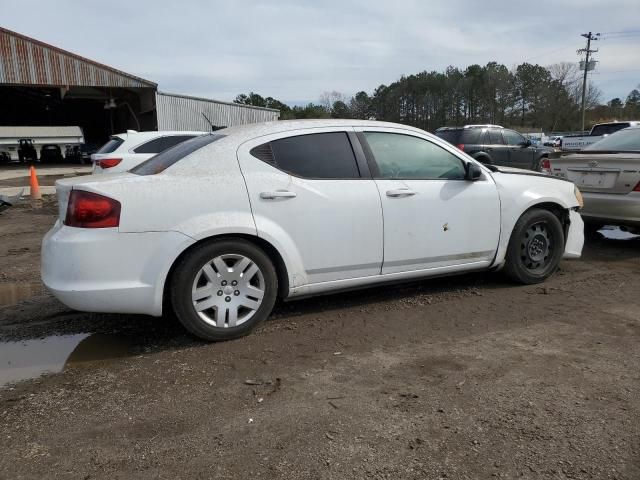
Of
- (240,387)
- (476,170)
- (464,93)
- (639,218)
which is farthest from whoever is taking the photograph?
(464,93)

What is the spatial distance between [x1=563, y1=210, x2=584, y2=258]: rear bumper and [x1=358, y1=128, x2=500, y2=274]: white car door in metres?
1.00

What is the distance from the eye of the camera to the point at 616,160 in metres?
6.22

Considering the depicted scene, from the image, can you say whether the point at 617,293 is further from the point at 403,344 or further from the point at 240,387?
the point at 240,387

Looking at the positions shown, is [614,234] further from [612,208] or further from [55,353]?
[55,353]

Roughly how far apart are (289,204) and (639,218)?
452 centimetres

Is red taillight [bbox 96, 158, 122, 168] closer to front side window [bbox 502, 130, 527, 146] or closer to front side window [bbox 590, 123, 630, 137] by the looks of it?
front side window [bbox 502, 130, 527, 146]

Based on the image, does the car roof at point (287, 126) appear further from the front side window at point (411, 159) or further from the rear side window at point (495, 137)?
the rear side window at point (495, 137)

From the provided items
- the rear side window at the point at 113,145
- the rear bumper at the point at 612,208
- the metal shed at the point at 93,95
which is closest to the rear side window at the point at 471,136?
the rear bumper at the point at 612,208

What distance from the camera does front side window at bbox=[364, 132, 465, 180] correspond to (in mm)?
4332

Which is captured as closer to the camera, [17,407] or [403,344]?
[17,407]

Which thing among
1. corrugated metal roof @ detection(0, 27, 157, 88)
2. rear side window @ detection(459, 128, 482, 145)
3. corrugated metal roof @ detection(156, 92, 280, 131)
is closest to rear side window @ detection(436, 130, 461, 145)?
rear side window @ detection(459, 128, 482, 145)

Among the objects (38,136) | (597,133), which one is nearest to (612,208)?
(597,133)

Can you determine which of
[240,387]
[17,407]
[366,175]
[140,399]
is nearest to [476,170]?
[366,175]

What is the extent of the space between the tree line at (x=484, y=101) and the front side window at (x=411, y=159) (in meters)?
68.1
